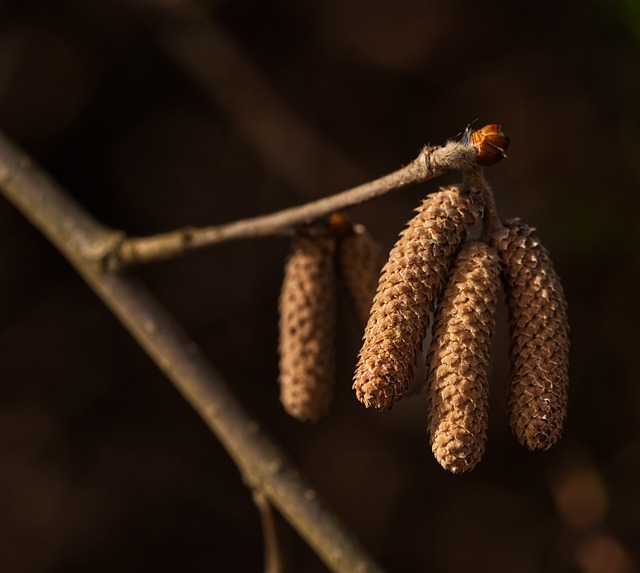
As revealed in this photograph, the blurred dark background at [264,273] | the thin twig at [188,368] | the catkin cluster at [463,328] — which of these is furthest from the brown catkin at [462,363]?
the blurred dark background at [264,273]

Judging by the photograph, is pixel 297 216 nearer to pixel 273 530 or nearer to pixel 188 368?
pixel 188 368

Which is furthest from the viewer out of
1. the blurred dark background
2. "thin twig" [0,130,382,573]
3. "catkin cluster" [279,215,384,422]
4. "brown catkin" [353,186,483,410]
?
the blurred dark background

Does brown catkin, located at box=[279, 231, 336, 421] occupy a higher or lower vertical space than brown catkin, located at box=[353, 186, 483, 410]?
lower

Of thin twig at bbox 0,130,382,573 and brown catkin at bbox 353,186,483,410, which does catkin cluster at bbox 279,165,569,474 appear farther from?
thin twig at bbox 0,130,382,573

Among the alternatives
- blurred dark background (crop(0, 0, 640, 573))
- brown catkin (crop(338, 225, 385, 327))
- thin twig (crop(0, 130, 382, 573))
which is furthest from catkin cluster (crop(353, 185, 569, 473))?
blurred dark background (crop(0, 0, 640, 573))

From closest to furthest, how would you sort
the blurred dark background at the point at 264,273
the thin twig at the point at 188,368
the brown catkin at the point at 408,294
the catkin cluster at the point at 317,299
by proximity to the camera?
the brown catkin at the point at 408,294, the catkin cluster at the point at 317,299, the thin twig at the point at 188,368, the blurred dark background at the point at 264,273

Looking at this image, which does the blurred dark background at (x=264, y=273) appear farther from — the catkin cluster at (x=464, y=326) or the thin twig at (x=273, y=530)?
the catkin cluster at (x=464, y=326)

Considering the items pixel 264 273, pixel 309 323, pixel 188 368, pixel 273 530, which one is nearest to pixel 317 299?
pixel 309 323
